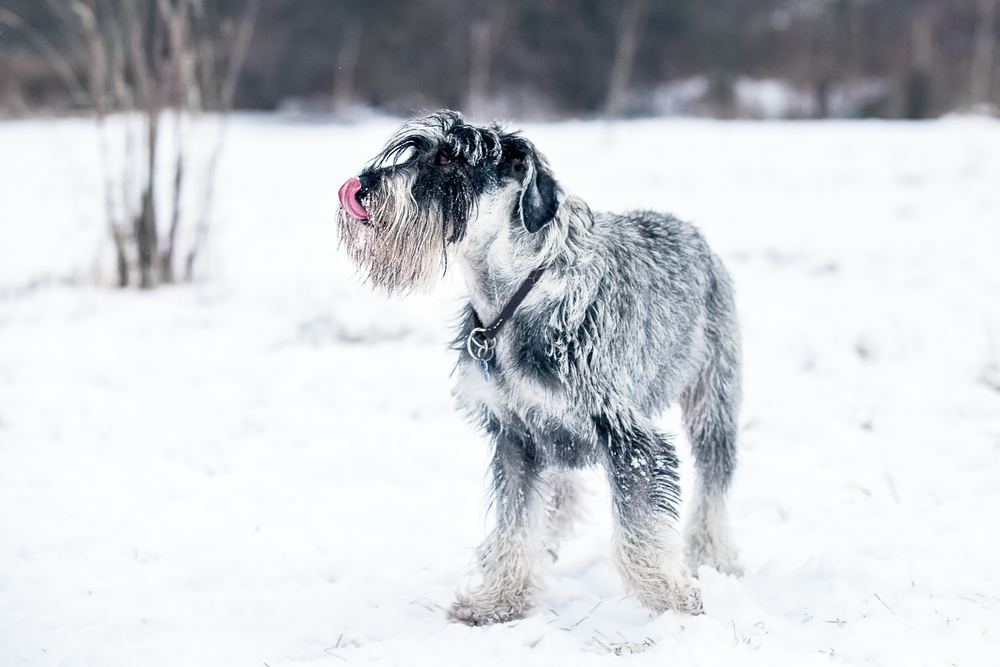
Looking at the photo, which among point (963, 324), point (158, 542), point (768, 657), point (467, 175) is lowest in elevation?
point (158, 542)

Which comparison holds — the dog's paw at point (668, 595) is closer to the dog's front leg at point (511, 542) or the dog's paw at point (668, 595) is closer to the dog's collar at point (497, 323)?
the dog's front leg at point (511, 542)

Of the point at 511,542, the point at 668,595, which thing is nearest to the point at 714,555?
the point at 668,595

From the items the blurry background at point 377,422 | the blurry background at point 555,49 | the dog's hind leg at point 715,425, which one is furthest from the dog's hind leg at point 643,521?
the blurry background at point 555,49

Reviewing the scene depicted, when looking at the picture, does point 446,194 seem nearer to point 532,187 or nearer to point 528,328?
point 532,187

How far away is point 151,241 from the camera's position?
26.8 ft

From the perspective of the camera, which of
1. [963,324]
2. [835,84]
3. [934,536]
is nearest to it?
[934,536]

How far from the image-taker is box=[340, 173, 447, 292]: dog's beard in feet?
10.3

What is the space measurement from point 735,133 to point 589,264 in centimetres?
1595

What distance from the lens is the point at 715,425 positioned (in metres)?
3.93

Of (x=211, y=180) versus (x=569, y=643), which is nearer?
(x=569, y=643)

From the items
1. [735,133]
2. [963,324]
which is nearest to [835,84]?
[735,133]

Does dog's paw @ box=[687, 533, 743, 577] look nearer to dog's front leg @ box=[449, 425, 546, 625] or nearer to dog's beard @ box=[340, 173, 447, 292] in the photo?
dog's front leg @ box=[449, 425, 546, 625]

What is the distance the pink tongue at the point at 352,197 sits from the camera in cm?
315

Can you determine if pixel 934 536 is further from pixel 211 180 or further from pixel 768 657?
pixel 211 180
